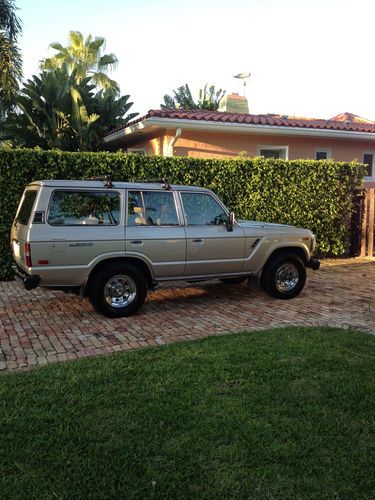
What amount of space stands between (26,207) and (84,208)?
Result: 85 cm

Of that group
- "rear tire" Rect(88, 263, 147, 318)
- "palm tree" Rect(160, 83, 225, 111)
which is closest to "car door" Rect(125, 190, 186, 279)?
"rear tire" Rect(88, 263, 147, 318)

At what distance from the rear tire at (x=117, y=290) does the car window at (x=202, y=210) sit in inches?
46.6

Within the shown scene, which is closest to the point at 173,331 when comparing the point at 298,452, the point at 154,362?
the point at 154,362

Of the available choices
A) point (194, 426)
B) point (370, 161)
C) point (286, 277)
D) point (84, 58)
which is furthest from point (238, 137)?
point (84, 58)

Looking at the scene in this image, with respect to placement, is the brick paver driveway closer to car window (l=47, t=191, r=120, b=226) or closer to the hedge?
car window (l=47, t=191, r=120, b=226)

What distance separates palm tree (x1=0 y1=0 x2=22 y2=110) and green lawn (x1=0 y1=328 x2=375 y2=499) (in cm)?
1247

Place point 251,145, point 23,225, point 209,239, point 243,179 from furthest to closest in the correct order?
point 251,145
point 243,179
point 209,239
point 23,225

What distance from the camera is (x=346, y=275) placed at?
9805 mm

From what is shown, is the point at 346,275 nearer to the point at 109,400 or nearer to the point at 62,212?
the point at 62,212

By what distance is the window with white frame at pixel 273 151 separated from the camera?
13742 millimetres

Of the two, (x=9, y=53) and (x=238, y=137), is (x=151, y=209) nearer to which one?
(x=238, y=137)

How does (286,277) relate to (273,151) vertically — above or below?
below

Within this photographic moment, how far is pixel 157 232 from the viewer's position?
6.39 m

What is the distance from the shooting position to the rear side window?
599cm
